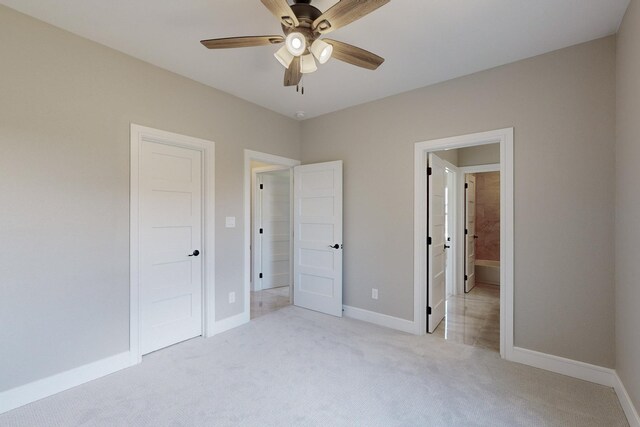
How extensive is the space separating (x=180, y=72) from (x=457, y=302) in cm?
461

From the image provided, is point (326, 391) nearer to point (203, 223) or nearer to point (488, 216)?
point (203, 223)

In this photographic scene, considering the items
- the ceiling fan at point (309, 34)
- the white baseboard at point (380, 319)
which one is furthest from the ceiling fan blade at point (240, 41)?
the white baseboard at point (380, 319)

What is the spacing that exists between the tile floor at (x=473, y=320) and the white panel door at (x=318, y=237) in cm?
134

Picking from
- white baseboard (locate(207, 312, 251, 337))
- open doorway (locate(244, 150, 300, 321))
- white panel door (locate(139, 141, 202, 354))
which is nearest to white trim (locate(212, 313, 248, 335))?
white baseboard (locate(207, 312, 251, 337))

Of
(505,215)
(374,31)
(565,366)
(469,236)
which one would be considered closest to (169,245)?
(374,31)

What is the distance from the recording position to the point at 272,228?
5.14m

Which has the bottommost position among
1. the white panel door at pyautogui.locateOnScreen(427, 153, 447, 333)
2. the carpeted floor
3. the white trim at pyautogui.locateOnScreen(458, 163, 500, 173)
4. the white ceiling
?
the carpeted floor

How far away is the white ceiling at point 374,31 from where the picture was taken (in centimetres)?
196

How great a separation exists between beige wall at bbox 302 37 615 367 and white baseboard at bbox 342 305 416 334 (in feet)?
0.47

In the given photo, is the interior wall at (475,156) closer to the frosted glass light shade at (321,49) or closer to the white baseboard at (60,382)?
the frosted glass light shade at (321,49)

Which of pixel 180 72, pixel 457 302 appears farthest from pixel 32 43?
pixel 457 302

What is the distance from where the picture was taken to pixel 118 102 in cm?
250

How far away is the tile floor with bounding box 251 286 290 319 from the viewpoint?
403cm

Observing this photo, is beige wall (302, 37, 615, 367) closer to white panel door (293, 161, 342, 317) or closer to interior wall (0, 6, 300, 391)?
white panel door (293, 161, 342, 317)
